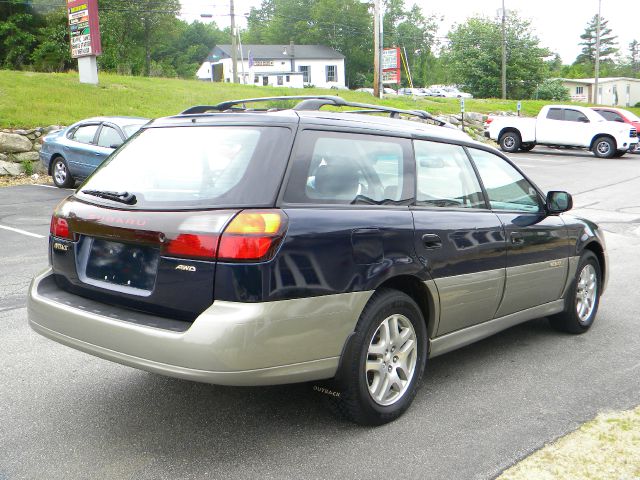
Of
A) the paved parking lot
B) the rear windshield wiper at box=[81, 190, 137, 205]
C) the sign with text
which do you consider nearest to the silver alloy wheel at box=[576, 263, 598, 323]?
the paved parking lot

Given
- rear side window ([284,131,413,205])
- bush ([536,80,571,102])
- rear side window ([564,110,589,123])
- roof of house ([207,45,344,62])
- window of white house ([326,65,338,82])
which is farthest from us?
window of white house ([326,65,338,82])

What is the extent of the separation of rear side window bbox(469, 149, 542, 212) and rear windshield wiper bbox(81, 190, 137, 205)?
2.29 m

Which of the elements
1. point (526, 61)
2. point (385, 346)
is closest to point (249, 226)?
point (385, 346)

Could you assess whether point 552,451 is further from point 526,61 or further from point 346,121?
point 526,61

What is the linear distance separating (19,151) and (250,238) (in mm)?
16096

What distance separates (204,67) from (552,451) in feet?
334

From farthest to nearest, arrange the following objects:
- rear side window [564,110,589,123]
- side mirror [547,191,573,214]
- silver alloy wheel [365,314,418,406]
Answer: rear side window [564,110,589,123]
side mirror [547,191,573,214]
silver alloy wheel [365,314,418,406]

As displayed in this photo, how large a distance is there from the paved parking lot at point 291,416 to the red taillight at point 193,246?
0.98 m

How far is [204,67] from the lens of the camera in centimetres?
10006

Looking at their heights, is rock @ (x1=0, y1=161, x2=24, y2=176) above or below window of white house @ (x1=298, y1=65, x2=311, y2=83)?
below

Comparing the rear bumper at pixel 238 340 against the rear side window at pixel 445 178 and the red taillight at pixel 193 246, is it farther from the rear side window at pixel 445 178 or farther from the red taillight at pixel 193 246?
the rear side window at pixel 445 178

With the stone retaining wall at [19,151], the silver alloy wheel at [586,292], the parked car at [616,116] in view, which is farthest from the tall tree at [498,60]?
the silver alloy wheel at [586,292]

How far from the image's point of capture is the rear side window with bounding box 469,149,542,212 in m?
4.66

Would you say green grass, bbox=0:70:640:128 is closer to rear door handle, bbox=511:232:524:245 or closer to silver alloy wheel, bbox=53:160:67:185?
silver alloy wheel, bbox=53:160:67:185
